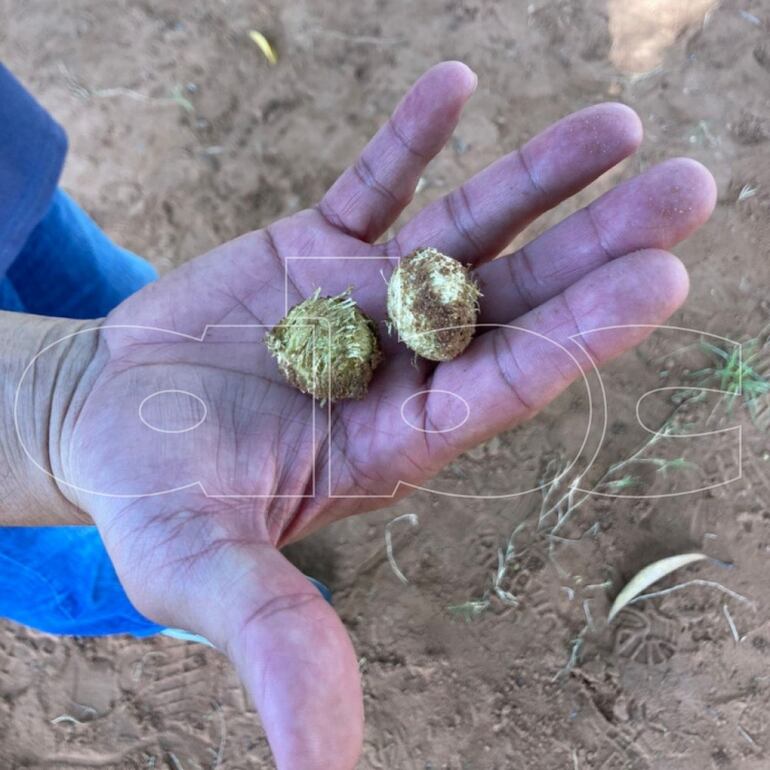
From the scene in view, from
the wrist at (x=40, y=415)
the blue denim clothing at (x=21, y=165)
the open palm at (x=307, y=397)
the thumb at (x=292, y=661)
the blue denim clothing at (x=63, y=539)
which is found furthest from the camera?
the blue denim clothing at (x=63, y=539)

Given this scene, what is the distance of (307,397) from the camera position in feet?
7.66

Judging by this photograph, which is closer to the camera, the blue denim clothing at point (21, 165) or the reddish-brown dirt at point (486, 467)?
the blue denim clothing at point (21, 165)

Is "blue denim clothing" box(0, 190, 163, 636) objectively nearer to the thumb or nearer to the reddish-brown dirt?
the reddish-brown dirt

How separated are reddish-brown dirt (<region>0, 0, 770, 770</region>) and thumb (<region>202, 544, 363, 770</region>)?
1.68 metres

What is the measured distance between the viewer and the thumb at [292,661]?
152cm

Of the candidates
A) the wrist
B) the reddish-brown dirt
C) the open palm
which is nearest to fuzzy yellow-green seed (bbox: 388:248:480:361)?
the open palm

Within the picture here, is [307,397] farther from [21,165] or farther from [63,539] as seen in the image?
[21,165]

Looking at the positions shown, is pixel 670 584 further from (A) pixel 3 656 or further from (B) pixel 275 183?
(A) pixel 3 656

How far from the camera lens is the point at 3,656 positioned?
349 cm

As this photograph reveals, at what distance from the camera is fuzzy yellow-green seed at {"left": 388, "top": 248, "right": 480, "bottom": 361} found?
225 cm

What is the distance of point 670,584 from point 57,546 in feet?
8.18

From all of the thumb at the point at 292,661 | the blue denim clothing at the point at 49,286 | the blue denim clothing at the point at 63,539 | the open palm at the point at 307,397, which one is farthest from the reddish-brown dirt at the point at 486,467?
the thumb at the point at 292,661

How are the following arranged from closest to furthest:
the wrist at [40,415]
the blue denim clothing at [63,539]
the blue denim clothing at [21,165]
→ the wrist at [40,415] < the blue denim clothing at [21,165] < the blue denim clothing at [63,539]

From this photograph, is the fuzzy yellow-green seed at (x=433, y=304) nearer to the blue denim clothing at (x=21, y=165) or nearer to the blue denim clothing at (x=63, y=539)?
the blue denim clothing at (x=21, y=165)
